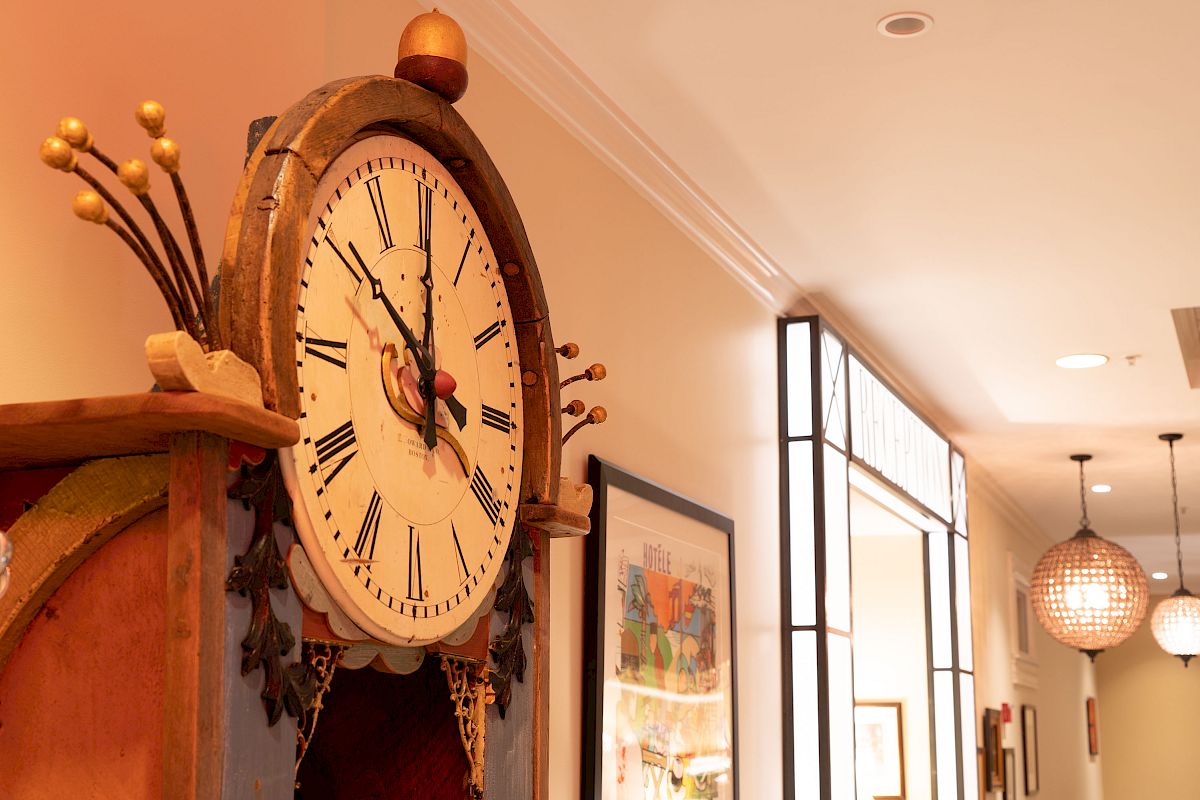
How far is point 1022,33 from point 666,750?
1616mm

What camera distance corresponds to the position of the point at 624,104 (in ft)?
8.66

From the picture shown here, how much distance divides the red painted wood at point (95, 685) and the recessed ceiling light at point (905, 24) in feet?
5.75

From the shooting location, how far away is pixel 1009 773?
679 cm

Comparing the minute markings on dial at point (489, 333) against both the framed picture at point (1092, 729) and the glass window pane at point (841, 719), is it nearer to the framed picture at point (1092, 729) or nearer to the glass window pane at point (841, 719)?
the glass window pane at point (841, 719)

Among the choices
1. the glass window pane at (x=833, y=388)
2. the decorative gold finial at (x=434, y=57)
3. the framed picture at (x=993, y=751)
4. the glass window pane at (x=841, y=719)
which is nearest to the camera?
the decorative gold finial at (x=434, y=57)

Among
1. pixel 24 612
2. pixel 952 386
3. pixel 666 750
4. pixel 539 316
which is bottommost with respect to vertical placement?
pixel 666 750

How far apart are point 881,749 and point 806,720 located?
8.30 feet

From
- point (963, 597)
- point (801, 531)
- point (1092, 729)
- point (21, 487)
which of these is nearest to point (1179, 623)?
point (963, 597)

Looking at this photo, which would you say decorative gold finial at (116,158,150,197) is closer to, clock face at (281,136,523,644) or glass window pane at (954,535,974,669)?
clock face at (281,136,523,644)

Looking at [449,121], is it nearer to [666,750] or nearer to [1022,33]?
[1022,33]

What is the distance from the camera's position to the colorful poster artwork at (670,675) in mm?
2570

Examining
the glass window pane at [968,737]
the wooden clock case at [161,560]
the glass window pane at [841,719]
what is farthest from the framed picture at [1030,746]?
the wooden clock case at [161,560]

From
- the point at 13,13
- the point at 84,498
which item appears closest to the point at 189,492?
the point at 84,498

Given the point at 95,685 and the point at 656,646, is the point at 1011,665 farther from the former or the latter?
the point at 95,685
